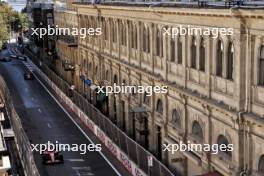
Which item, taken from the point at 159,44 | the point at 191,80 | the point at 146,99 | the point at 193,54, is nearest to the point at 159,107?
the point at 146,99

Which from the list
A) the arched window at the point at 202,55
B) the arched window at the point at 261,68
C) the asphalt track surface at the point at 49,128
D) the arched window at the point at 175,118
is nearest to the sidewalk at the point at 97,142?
the asphalt track surface at the point at 49,128

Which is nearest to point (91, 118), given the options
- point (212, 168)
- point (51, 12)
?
point (212, 168)

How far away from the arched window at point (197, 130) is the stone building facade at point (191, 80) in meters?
0.05

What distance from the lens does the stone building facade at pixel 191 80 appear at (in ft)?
76.8

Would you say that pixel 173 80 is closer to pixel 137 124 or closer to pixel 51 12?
pixel 137 124

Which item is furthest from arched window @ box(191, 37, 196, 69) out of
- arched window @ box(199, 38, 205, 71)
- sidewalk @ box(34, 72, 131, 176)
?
sidewalk @ box(34, 72, 131, 176)

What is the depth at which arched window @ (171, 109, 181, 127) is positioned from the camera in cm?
3189

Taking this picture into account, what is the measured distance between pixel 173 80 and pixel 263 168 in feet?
33.7

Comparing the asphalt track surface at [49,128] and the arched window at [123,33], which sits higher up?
the arched window at [123,33]

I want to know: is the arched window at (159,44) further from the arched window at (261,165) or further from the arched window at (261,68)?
the arched window at (261,165)

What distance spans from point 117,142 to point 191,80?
9259 millimetres

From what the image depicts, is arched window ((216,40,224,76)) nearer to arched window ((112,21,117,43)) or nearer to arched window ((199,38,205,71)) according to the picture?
arched window ((199,38,205,71))

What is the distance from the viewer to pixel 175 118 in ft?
107

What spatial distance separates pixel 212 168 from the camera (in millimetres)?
27328
